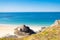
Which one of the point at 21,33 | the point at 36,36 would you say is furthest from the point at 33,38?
the point at 21,33

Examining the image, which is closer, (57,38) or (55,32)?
(57,38)

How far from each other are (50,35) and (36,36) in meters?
0.71

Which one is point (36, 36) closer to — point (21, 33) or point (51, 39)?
point (51, 39)

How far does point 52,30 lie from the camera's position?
11547 millimetres

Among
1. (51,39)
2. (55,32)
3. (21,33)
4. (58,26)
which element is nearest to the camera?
(51,39)

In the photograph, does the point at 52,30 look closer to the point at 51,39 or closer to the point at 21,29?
the point at 51,39

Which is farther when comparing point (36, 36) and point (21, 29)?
point (21, 29)

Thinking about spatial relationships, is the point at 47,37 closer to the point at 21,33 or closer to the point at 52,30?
the point at 52,30

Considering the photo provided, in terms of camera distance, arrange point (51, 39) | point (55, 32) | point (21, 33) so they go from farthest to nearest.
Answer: point (21, 33) < point (55, 32) < point (51, 39)

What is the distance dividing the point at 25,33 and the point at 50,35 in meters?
12.7

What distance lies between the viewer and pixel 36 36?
10945mm

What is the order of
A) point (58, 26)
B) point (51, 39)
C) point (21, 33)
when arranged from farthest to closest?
1. point (21, 33)
2. point (58, 26)
3. point (51, 39)

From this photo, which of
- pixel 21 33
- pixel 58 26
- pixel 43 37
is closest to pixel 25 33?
pixel 21 33

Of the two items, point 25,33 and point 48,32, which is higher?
point 48,32
